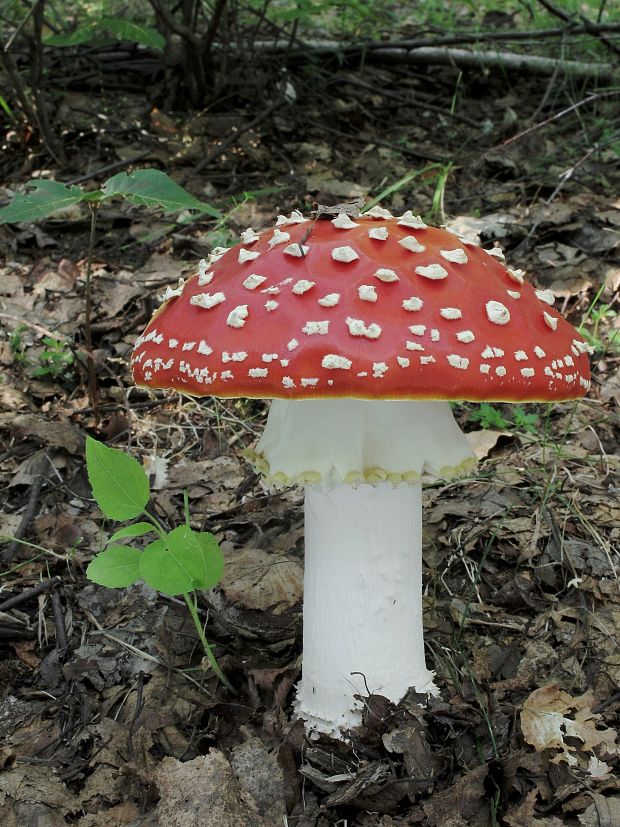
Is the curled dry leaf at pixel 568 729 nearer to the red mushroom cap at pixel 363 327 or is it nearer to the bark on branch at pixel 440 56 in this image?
the red mushroom cap at pixel 363 327

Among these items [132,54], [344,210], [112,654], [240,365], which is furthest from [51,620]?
[132,54]

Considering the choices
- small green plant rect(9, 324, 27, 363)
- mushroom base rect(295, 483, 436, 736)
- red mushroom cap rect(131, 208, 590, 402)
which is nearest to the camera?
red mushroom cap rect(131, 208, 590, 402)

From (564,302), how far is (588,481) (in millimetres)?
1465

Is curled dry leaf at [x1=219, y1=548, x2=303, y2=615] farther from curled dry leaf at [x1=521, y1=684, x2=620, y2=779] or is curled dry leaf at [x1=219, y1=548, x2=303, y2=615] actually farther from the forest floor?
curled dry leaf at [x1=521, y1=684, x2=620, y2=779]

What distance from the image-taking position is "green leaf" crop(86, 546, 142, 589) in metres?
2.52

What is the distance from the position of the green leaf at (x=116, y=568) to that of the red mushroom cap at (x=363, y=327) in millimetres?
600

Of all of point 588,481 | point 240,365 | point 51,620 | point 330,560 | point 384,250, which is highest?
point 384,250

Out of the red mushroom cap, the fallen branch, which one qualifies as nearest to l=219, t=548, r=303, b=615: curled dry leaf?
the red mushroom cap

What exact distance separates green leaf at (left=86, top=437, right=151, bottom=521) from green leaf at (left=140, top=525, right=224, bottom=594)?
169 mm

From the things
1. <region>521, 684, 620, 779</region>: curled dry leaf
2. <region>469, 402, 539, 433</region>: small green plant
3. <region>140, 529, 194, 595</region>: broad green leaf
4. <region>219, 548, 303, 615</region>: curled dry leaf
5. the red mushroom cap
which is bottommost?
<region>219, 548, 303, 615</region>: curled dry leaf

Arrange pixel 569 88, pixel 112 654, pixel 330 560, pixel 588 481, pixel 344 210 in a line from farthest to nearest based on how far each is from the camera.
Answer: pixel 569 88
pixel 588 481
pixel 112 654
pixel 330 560
pixel 344 210

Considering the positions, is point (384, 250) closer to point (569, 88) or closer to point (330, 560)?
point (330, 560)

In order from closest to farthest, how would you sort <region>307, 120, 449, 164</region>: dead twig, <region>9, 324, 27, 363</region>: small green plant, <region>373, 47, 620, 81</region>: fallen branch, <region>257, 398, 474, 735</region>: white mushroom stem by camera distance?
<region>257, 398, 474, 735</region>: white mushroom stem
<region>9, 324, 27, 363</region>: small green plant
<region>307, 120, 449, 164</region>: dead twig
<region>373, 47, 620, 81</region>: fallen branch

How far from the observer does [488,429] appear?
4.48 metres
